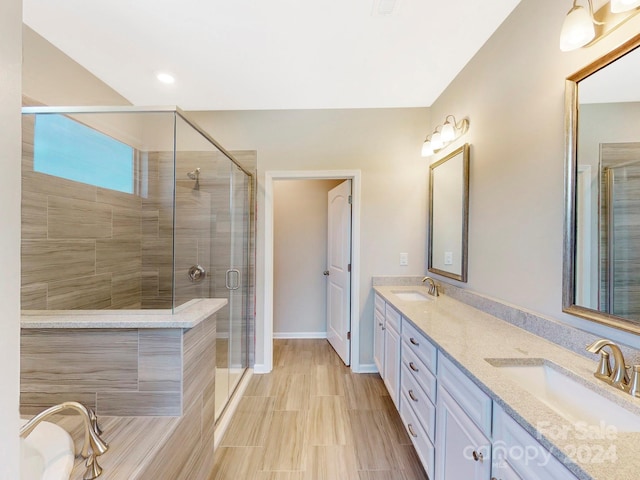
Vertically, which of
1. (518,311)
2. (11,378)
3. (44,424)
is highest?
(11,378)

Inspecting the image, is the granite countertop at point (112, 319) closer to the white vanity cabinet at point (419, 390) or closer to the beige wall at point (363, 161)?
the white vanity cabinet at point (419, 390)

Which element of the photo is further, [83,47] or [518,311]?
[83,47]

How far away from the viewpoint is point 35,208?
1611 millimetres

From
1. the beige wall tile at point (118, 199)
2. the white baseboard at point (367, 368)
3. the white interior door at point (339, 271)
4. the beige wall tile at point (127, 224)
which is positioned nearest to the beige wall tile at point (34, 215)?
the beige wall tile at point (118, 199)

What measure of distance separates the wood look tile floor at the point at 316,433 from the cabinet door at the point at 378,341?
0.70 ft

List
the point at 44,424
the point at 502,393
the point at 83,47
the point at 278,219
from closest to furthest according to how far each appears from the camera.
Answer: the point at 502,393 → the point at 44,424 → the point at 83,47 → the point at 278,219

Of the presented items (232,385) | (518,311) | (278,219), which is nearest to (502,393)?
(518,311)

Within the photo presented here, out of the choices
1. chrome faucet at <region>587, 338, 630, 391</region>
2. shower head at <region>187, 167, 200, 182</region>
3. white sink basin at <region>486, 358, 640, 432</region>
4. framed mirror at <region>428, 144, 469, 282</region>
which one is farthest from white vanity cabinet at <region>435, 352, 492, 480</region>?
shower head at <region>187, 167, 200, 182</region>

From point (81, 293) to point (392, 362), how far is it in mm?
Result: 2366

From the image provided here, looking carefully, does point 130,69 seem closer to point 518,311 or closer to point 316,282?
point 316,282

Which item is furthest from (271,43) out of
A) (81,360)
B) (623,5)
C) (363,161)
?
(81,360)

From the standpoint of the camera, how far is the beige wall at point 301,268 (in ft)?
11.6

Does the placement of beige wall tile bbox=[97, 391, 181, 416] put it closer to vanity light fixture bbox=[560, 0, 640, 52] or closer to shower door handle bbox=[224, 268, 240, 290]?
shower door handle bbox=[224, 268, 240, 290]

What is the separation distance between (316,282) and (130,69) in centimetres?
282
